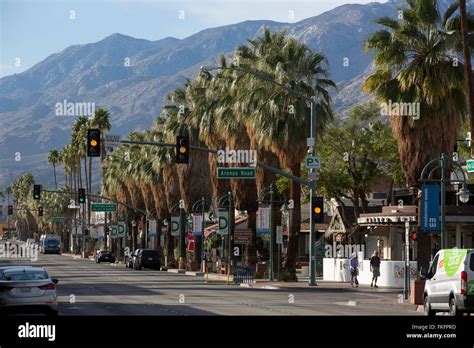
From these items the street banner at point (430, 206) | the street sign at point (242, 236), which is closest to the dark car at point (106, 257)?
the street sign at point (242, 236)

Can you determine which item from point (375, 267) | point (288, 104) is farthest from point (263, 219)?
point (375, 267)

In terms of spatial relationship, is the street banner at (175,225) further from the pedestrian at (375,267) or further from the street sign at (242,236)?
the pedestrian at (375,267)

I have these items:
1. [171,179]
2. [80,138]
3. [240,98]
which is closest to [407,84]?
[240,98]

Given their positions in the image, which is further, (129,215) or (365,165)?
(129,215)

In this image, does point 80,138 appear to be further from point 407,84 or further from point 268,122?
point 407,84

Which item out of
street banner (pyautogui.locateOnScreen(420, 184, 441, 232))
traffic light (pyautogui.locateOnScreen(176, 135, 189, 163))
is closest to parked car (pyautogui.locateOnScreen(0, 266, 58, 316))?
traffic light (pyautogui.locateOnScreen(176, 135, 189, 163))

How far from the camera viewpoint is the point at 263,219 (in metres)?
60.6

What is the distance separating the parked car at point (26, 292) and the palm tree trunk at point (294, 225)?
1154 inches

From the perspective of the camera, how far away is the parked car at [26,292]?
28.8 metres

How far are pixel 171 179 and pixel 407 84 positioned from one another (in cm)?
Answer: 4796

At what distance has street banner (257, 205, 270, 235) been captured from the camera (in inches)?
2379
